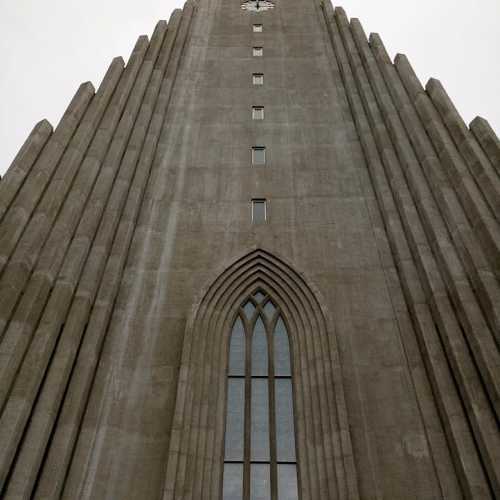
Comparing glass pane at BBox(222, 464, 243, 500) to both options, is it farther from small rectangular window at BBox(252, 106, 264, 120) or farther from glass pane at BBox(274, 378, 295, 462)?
small rectangular window at BBox(252, 106, 264, 120)

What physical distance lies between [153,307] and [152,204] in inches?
183

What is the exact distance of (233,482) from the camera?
14.0 metres

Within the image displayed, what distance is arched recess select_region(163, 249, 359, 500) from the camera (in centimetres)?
1350

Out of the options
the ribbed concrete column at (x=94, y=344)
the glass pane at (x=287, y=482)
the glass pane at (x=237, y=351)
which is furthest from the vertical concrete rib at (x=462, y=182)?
the ribbed concrete column at (x=94, y=344)

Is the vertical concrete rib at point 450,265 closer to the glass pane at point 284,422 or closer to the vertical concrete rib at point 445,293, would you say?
the vertical concrete rib at point 445,293

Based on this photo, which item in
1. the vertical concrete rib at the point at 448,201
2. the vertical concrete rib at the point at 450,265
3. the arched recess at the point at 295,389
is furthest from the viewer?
the vertical concrete rib at the point at 448,201

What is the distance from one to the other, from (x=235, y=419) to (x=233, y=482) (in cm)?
162

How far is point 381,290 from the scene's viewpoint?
58.4 ft

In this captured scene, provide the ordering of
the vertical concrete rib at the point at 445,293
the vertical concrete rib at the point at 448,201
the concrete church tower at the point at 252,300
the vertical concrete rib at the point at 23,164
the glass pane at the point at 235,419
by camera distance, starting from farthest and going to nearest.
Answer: the vertical concrete rib at the point at 23,164, the vertical concrete rib at the point at 448,201, the glass pane at the point at 235,419, the concrete church tower at the point at 252,300, the vertical concrete rib at the point at 445,293

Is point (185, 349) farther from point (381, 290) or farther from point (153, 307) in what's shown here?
point (381, 290)

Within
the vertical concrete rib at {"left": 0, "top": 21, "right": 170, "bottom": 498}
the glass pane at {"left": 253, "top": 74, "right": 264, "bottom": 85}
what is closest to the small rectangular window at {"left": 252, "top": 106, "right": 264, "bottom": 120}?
the glass pane at {"left": 253, "top": 74, "right": 264, "bottom": 85}

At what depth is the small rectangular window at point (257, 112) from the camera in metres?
25.0

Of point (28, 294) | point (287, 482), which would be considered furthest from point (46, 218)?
point (287, 482)

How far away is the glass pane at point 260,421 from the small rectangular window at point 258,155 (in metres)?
9.42
